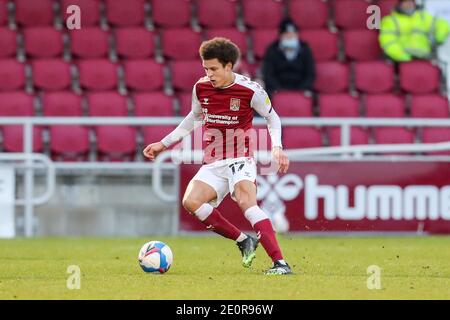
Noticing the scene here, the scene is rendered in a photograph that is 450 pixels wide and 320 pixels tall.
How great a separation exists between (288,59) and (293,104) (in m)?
0.57

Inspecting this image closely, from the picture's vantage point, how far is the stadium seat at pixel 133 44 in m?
17.2

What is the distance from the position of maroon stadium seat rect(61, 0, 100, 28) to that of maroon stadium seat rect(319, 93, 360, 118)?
3.34 meters

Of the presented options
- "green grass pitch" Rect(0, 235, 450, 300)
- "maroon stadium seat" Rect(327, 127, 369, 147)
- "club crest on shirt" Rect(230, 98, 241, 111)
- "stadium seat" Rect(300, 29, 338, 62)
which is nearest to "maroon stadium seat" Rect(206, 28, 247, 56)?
"stadium seat" Rect(300, 29, 338, 62)

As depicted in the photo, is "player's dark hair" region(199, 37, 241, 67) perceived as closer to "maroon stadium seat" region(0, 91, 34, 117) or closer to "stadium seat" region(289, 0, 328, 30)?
"maroon stadium seat" region(0, 91, 34, 117)

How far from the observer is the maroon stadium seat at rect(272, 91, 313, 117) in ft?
52.9

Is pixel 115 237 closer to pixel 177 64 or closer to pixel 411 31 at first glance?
pixel 177 64

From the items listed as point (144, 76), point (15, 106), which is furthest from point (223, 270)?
point (144, 76)

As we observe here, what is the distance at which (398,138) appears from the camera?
15.9 m

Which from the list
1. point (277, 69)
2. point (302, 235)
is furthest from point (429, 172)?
point (277, 69)

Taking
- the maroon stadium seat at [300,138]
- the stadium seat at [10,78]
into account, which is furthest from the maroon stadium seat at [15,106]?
the maroon stadium seat at [300,138]

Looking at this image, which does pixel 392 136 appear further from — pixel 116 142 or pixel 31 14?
pixel 31 14

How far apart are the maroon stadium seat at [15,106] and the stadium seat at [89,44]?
1420 mm

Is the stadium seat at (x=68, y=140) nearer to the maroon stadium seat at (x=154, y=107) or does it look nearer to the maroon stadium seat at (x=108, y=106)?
the maroon stadium seat at (x=108, y=106)

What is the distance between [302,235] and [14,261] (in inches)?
182
